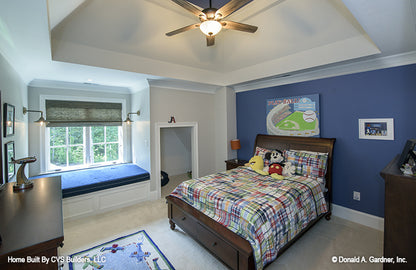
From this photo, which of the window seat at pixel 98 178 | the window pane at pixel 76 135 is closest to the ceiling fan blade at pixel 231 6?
the window seat at pixel 98 178

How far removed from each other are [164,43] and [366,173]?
12.6 ft

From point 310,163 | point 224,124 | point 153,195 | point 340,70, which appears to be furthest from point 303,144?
point 153,195

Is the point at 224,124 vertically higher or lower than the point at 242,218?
higher

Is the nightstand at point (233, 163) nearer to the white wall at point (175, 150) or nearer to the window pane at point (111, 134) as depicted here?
the white wall at point (175, 150)

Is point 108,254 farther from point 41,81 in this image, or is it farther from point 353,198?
point 353,198

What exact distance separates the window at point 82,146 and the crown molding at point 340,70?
3.44 metres

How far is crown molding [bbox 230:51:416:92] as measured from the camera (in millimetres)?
2619

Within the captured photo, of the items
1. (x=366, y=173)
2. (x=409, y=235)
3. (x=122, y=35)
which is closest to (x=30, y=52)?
(x=122, y=35)

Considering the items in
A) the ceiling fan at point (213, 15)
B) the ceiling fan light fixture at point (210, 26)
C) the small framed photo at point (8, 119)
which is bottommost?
the small framed photo at point (8, 119)

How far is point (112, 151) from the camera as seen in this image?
4746 millimetres

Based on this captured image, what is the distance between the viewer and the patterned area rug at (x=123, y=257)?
215 cm

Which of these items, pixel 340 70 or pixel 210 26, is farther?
pixel 340 70

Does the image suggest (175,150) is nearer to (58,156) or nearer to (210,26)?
(58,156)

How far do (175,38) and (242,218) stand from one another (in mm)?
2942
